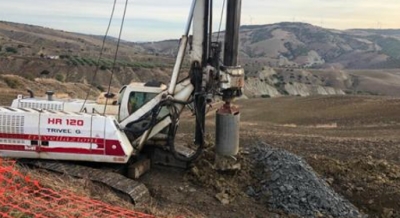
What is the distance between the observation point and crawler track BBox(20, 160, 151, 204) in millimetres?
10180

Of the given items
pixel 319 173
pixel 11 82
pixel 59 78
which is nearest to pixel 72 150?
pixel 319 173

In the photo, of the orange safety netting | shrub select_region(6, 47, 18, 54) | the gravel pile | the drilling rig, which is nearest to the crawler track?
the drilling rig

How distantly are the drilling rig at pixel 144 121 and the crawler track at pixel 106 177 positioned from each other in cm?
2

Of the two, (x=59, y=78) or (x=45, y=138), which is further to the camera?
(x=59, y=78)

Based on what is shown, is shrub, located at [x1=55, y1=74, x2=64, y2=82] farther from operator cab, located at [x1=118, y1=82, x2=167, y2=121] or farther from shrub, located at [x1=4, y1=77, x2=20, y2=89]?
operator cab, located at [x1=118, y1=82, x2=167, y2=121]

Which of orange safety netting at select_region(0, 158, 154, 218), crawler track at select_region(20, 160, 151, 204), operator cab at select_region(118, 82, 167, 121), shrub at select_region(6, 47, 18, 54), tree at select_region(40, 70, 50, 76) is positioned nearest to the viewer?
orange safety netting at select_region(0, 158, 154, 218)

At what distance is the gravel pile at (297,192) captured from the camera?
35.7ft

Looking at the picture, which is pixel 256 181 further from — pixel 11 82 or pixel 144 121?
pixel 11 82

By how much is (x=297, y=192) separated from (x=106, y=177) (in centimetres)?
401

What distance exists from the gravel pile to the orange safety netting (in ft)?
14.7

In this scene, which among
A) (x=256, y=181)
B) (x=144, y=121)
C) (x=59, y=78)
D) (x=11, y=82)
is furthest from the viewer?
(x=59, y=78)

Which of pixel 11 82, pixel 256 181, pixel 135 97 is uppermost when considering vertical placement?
pixel 135 97

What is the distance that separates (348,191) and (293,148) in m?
4.35

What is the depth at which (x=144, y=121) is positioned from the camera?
11.8 metres
